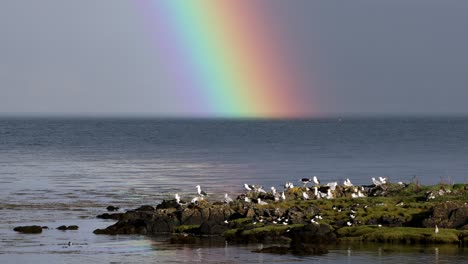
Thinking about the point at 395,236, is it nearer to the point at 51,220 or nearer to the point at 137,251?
the point at 137,251

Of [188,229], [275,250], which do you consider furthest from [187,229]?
[275,250]

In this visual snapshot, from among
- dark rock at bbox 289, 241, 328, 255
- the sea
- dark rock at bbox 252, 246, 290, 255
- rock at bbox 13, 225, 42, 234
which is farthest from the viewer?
rock at bbox 13, 225, 42, 234

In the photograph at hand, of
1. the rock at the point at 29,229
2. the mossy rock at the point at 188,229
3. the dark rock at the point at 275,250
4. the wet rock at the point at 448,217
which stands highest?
the wet rock at the point at 448,217

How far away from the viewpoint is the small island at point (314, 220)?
52094 millimetres

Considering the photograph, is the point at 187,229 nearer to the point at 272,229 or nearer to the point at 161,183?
the point at 272,229

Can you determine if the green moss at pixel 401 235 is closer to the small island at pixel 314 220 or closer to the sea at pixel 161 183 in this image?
the small island at pixel 314 220

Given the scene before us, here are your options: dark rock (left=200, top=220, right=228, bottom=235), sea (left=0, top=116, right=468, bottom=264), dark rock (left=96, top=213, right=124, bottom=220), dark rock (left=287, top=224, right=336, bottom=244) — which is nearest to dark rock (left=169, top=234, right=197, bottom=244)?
sea (left=0, top=116, right=468, bottom=264)

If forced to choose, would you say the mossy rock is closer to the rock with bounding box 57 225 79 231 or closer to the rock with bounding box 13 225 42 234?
the rock with bounding box 57 225 79 231

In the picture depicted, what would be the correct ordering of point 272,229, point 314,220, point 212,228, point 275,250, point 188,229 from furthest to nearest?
point 188,229 < point 212,228 < point 314,220 < point 272,229 < point 275,250

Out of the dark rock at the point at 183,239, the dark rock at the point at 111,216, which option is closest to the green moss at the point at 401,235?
the dark rock at the point at 183,239

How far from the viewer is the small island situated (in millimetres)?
52094

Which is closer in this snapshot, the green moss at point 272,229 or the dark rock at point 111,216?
the green moss at point 272,229

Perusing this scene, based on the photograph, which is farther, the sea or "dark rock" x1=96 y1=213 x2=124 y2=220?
"dark rock" x1=96 y1=213 x2=124 y2=220

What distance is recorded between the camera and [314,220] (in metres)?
55.1
